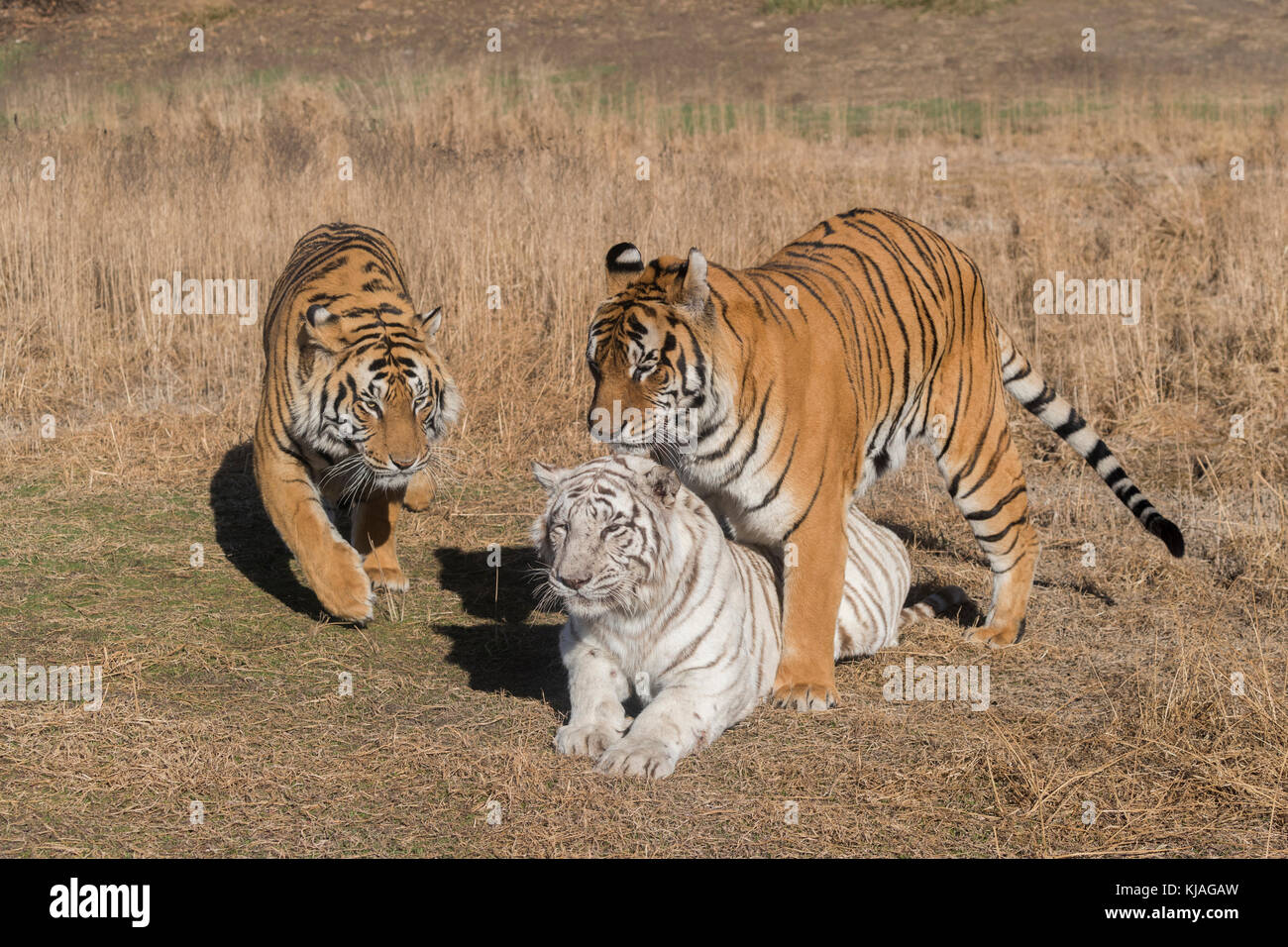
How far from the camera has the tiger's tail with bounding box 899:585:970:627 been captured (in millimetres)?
5375

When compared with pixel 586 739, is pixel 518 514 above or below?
above

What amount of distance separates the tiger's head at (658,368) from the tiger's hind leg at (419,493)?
93.8 inches

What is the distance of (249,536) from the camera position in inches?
249

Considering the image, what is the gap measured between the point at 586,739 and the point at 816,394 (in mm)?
1378

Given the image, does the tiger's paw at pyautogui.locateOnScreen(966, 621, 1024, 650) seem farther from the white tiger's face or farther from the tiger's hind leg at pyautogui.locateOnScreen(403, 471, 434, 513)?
the tiger's hind leg at pyautogui.locateOnScreen(403, 471, 434, 513)

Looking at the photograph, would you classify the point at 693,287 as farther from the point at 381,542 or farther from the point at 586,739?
the point at 381,542

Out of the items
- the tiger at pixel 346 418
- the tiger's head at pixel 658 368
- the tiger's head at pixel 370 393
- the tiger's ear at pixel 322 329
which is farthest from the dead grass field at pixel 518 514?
the tiger's ear at pixel 322 329

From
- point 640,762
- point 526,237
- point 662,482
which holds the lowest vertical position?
point 640,762

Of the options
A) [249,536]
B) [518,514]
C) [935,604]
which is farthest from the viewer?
[518,514]

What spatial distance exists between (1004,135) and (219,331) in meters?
10.2

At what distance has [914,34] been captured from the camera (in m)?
24.1

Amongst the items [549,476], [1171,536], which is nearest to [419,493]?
[549,476]

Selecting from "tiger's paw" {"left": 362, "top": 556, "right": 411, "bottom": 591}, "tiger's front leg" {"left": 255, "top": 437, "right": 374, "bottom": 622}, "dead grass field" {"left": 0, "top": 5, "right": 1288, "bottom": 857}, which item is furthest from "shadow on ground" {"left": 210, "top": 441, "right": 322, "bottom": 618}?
"tiger's front leg" {"left": 255, "top": 437, "right": 374, "bottom": 622}

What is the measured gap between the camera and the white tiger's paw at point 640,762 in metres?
3.78
